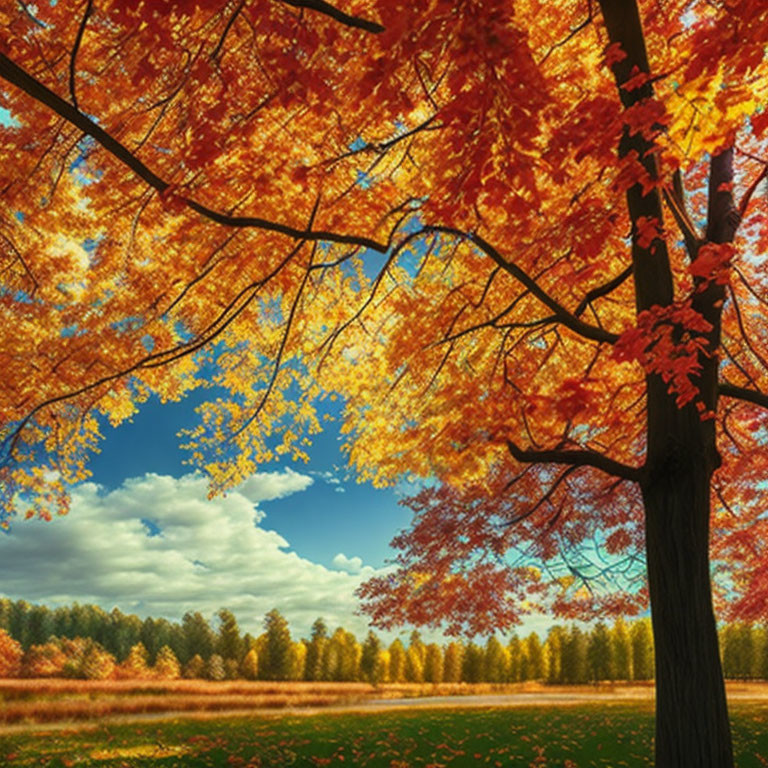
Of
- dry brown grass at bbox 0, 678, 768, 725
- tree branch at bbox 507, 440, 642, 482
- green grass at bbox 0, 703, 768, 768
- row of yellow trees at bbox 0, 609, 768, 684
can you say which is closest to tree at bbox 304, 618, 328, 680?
row of yellow trees at bbox 0, 609, 768, 684

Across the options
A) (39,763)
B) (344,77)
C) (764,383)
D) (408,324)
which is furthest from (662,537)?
(39,763)

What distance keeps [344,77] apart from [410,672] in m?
47.8

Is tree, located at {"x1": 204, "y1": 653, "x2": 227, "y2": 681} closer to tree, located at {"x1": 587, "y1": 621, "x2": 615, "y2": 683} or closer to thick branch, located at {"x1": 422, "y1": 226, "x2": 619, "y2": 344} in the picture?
tree, located at {"x1": 587, "y1": 621, "x2": 615, "y2": 683}

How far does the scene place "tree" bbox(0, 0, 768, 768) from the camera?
15.4ft

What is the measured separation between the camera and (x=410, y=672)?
47438mm

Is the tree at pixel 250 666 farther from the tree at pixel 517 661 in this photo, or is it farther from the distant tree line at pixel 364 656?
the tree at pixel 517 661

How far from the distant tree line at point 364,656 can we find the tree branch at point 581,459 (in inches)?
1524

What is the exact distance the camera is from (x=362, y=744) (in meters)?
10.1

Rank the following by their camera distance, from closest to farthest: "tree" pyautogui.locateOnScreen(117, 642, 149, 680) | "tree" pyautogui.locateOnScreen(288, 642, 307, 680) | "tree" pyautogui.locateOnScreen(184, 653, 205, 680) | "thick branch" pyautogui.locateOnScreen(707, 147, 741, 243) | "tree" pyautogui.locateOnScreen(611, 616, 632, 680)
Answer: "thick branch" pyautogui.locateOnScreen(707, 147, 741, 243) < "tree" pyautogui.locateOnScreen(117, 642, 149, 680) < "tree" pyautogui.locateOnScreen(611, 616, 632, 680) < "tree" pyautogui.locateOnScreen(184, 653, 205, 680) < "tree" pyautogui.locateOnScreen(288, 642, 307, 680)

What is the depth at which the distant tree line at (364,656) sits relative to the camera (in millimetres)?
43594

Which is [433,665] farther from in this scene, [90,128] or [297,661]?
[90,128]

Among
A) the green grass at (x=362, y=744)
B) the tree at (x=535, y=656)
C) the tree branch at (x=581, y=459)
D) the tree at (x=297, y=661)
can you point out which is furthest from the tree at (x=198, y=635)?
the tree branch at (x=581, y=459)

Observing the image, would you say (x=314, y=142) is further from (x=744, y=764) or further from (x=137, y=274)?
(x=744, y=764)

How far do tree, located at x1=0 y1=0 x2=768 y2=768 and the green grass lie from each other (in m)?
2.08
